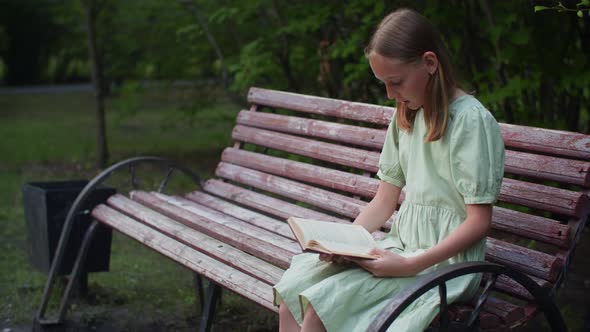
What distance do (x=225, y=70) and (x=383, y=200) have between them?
4.42 m

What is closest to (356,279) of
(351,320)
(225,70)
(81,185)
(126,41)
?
(351,320)

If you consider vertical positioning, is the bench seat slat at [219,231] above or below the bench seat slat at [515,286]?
below

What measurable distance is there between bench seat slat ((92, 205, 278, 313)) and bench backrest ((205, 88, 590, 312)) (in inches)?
7.0

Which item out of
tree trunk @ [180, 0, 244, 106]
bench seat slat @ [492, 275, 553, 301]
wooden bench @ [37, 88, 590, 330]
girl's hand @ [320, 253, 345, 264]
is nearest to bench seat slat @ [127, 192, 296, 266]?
wooden bench @ [37, 88, 590, 330]

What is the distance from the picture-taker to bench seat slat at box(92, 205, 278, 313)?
3166 millimetres

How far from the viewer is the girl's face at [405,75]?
276 centimetres

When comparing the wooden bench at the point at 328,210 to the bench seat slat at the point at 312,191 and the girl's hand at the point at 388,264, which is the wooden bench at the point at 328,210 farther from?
the girl's hand at the point at 388,264

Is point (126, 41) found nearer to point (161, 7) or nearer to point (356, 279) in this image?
point (161, 7)

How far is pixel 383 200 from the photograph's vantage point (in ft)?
10.6

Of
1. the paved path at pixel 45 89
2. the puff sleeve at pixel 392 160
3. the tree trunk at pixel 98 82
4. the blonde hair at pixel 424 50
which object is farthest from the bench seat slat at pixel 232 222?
the paved path at pixel 45 89

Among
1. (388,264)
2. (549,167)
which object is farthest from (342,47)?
(388,264)

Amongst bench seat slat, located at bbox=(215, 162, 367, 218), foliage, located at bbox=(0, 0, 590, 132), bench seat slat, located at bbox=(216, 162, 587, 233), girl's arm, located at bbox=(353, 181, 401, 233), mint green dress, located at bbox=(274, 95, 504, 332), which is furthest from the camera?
foliage, located at bbox=(0, 0, 590, 132)

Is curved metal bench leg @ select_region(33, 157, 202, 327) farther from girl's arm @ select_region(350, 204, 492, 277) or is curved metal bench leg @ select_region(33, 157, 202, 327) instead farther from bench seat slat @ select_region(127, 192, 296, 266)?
girl's arm @ select_region(350, 204, 492, 277)

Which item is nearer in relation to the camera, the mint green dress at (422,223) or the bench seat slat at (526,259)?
the mint green dress at (422,223)
